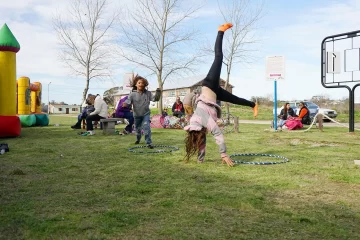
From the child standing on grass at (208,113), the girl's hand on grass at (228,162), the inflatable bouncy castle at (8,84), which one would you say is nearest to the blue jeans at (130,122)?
the inflatable bouncy castle at (8,84)

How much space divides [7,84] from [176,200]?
31.3ft

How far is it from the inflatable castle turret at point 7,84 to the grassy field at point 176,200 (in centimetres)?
527

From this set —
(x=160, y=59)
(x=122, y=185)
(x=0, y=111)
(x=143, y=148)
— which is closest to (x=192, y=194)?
(x=122, y=185)

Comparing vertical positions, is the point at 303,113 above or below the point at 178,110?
below

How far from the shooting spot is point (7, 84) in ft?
37.1

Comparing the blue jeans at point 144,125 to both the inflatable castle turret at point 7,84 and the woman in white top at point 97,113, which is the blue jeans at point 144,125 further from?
the inflatable castle turret at point 7,84

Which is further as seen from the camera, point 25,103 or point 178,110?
point 178,110

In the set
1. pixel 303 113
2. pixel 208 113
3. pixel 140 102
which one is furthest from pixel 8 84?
pixel 303 113

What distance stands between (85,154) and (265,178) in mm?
4143

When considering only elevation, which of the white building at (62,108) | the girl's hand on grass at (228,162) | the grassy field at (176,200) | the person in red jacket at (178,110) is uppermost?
the white building at (62,108)

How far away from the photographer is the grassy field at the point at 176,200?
2.90 metres

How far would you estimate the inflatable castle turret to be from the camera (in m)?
11.2

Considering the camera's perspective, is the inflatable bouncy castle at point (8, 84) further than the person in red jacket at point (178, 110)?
No

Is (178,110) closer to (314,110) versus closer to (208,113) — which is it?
(314,110)
